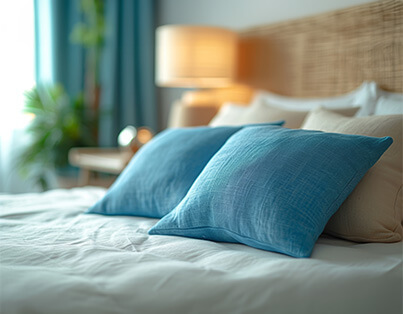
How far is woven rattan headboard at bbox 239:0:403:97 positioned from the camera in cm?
200

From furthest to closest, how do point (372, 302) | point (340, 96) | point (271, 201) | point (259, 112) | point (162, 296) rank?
point (340, 96), point (259, 112), point (271, 201), point (372, 302), point (162, 296)

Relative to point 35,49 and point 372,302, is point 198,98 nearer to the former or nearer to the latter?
point 35,49

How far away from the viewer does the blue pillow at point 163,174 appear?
145 cm

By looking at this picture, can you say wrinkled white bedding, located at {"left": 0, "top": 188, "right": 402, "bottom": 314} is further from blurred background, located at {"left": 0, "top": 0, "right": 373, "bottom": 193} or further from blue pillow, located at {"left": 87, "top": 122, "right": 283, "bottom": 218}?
blurred background, located at {"left": 0, "top": 0, "right": 373, "bottom": 193}

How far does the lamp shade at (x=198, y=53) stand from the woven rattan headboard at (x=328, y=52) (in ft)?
0.51

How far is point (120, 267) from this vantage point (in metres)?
0.97

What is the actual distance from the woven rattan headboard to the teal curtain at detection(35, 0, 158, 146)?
1.14 m

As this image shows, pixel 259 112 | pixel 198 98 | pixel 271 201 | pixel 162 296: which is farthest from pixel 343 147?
pixel 198 98

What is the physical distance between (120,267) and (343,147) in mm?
581

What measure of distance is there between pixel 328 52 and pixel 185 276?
1658 mm

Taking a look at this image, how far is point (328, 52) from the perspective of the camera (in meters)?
2.30

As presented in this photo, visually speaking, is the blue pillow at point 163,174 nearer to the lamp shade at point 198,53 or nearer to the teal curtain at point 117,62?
the lamp shade at point 198,53

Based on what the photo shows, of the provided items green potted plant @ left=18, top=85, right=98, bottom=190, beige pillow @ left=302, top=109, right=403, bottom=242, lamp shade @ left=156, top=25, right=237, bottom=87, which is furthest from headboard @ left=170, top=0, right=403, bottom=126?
green potted plant @ left=18, top=85, right=98, bottom=190

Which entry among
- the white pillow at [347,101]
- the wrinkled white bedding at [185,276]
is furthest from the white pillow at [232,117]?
the wrinkled white bedding at [185,276]
